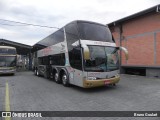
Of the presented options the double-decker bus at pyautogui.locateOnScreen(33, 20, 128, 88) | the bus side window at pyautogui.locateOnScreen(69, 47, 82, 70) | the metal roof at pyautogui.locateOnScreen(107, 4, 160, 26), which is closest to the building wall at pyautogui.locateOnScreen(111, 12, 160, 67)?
the metal roof at pyautogui.locateOnScreen(107, 4, 160, 26)

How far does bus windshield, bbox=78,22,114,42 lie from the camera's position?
30.1 feet

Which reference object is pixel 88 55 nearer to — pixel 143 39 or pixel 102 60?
pixel 102 60

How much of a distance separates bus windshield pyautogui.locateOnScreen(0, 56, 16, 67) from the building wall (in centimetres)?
1190

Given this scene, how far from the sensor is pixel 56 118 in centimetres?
518

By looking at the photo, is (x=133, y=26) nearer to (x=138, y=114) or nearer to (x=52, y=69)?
(x=52, y=69)

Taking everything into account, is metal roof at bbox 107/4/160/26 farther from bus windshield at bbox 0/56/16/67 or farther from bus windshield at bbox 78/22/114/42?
bus windshield at bbox 0/56/16/67

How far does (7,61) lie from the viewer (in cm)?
1998

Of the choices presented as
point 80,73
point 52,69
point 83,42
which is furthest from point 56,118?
point 52,69

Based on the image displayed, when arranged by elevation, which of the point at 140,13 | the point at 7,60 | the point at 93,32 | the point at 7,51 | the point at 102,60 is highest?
the point at 140,13

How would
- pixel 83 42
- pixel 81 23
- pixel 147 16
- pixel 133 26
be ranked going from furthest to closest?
1. pixel 133 26
2. pixel 147 16
3. pixel 81 23
4. pixel 83 42

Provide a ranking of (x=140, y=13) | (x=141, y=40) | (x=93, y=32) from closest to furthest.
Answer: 1. (x=93, y=32)
2. (x=140, y=13)
3. (x=141, y=40)

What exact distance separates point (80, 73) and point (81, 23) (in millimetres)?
2643

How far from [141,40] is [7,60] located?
14.0m

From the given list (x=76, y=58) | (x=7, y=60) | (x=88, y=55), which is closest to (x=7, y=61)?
(x=7, y=60)
